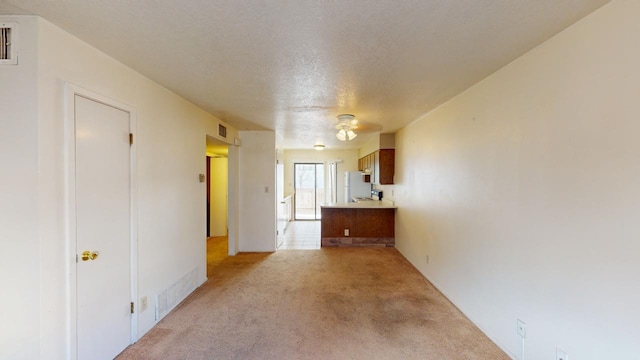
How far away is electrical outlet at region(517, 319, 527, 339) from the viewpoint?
1985 mm

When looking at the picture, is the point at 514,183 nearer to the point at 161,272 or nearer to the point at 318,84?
the point at 318,84

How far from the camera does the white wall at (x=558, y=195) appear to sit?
1365 millimetres

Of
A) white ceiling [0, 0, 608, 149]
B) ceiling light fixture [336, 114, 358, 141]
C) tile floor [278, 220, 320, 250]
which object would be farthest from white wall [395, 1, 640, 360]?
tile floor [278, 220, 320, 250]

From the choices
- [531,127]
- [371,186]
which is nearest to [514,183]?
[531,127]

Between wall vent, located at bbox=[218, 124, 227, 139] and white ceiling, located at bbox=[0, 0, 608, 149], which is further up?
white ceiling, located at bbox=[0, 0, 608, 149]

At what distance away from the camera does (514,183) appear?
2.11m

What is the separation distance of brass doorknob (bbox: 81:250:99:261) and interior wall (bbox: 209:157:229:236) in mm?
4806

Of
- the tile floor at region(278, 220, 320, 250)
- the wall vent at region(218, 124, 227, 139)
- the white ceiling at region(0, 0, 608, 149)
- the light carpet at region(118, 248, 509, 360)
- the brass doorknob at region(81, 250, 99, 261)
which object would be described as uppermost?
the white ceiling at region(0, 0, 608, 149)

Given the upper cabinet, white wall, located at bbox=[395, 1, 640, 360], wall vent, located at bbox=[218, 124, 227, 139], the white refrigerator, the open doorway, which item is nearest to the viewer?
white wall, located at bbox=[395, 1, 640, 360]

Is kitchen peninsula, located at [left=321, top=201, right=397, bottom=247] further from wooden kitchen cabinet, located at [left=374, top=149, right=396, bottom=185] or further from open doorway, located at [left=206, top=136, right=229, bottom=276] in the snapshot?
open doorway, located at [left=206, top=136, right=229, bottom=276]

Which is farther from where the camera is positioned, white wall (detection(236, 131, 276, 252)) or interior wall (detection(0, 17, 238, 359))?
white wall (detection(236, 131, 276, 252))

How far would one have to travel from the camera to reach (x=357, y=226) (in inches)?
229

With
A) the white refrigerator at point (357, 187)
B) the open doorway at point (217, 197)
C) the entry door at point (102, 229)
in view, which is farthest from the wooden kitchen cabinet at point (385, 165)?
the entry door at point (102, 229)

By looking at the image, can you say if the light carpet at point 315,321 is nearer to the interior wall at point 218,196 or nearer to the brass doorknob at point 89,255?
the brass doorknob at point 89,255
